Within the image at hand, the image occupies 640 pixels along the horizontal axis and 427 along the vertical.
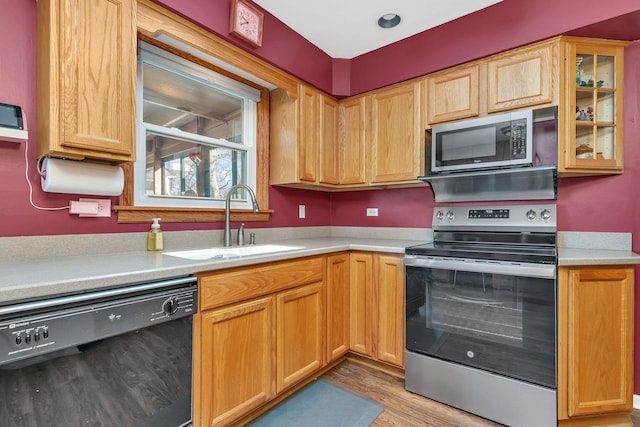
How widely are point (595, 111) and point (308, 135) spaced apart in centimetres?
189

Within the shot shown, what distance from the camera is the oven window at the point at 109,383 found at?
939 millimetres

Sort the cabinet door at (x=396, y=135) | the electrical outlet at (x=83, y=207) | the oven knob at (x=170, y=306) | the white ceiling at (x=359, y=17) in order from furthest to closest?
the cabinet door at (x=396, y=135) < the white ceiling at (x=359, y=17) < the electrical outlet at (x=83, y=207) < the oven knob at (x=170, y=306)

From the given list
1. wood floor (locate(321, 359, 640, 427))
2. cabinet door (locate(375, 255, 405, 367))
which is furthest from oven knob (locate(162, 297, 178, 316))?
cabinet door (locate(375, 255, 405, 367))

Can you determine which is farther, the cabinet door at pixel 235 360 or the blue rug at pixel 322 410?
the blue rug at pixel 322 410

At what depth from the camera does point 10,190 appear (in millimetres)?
1364

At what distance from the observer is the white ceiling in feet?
6.77

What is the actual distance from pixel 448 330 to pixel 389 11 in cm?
213

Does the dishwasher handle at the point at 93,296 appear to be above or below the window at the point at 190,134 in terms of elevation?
below

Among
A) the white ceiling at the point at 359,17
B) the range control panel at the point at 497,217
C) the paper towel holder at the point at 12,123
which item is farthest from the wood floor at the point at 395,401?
the white ceiling at the point at 359,17

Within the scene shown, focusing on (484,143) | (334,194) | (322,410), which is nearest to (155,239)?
(322,410)

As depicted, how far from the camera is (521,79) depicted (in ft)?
6.52

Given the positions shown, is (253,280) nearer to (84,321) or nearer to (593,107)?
(84,321)

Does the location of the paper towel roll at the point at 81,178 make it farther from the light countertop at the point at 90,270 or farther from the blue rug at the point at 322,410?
the blue rug at the point at 322,410

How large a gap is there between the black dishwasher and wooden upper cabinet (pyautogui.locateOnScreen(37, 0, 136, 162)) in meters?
0.70
